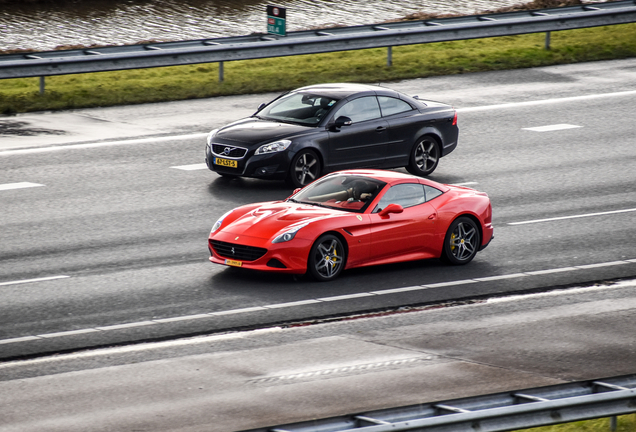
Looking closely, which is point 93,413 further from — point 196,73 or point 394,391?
point 196,73

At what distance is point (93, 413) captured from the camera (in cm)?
953

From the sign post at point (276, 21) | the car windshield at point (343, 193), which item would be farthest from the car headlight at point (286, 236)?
the sign post at point (276, 21)

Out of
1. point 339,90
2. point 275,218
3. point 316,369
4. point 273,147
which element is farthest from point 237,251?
point 339,90

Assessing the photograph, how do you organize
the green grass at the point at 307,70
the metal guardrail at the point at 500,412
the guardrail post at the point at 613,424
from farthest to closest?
the green grass at the point at 307,70 < the guardrail post at the point at 613,424 < the metal guardrail at the point at 500,412

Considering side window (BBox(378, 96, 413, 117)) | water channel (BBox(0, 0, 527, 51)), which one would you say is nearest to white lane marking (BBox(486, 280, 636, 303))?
side window (BBox(378, 96, 413, 117))

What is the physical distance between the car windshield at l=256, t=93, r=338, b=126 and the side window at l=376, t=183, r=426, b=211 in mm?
4322

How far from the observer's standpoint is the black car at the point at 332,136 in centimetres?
1811

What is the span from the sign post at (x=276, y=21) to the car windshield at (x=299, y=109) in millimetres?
7849

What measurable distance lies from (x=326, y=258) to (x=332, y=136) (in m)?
5.14

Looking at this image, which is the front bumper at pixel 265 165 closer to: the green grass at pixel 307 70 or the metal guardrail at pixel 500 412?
the green grass at pixel 307 70

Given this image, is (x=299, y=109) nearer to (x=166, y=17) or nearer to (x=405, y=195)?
(x=405, y=195)

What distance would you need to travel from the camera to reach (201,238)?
1568 cm

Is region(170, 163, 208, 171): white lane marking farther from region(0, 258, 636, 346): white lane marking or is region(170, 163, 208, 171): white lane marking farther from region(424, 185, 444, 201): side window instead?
region(0, 258, 636, 346): white lane marking

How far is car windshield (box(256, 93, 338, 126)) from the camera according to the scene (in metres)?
18.8
